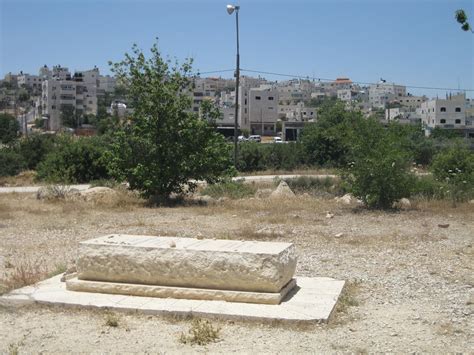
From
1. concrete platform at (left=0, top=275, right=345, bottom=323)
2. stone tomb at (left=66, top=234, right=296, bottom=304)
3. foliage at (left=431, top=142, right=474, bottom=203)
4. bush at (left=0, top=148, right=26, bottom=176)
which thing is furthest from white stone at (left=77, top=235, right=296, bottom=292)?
bush at (left=0, top=148, right=26, bottom=176)

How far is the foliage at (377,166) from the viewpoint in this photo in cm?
1720

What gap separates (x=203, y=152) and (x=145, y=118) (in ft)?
6.84

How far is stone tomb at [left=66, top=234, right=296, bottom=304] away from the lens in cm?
712

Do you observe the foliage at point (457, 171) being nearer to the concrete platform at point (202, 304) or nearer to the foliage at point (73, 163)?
the concrete platform at point (202, 304)

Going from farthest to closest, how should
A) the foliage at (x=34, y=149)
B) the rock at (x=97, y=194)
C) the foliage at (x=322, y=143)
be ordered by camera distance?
the foliage at (x=322, y=143)
the foliage at (x=34, y=149)
the rock at (x=97, y=194)

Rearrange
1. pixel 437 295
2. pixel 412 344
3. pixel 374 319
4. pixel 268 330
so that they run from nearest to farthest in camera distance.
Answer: pixel 412 344, pixel 268 330, pixel 374 319, pixel 437 295

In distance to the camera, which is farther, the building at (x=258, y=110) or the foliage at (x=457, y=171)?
the building at (x=258, y=110)

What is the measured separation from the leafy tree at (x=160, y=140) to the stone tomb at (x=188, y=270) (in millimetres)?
11299

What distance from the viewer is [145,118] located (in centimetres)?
1956

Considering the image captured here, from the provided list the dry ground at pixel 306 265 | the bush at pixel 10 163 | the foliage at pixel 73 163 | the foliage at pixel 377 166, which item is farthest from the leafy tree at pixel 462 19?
the bush at pixel 10 163

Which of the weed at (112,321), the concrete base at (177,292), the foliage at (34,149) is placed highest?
the foliage at (34,149)

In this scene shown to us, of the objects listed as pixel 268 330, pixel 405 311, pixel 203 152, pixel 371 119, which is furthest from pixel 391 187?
pixel 268 330

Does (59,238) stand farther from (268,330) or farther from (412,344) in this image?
(412,344)

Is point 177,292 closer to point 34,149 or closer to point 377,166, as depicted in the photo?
point 377,166
